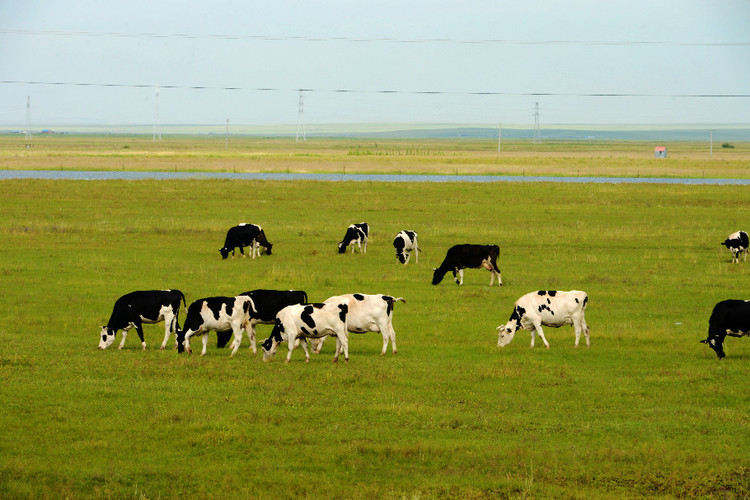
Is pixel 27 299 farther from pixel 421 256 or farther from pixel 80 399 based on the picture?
pixel 421 256

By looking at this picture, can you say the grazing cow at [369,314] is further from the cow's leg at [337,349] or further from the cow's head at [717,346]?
the cow's head at [717,346]

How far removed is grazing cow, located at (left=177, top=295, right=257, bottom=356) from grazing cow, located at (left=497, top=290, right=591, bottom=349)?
233 inches

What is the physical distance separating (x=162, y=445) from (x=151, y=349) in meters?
7.66

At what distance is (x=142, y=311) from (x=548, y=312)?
30.6 ft

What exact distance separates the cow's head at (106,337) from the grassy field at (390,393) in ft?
1.99

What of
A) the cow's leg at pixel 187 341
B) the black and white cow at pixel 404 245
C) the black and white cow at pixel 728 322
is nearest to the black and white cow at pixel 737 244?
the black and white cow at pixel 404 245

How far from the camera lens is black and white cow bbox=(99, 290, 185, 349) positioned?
798 inches

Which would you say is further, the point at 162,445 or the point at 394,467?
the point at 162,445

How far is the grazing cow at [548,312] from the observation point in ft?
68.1

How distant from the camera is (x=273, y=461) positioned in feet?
40.6

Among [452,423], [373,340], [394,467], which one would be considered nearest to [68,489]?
[394,467]

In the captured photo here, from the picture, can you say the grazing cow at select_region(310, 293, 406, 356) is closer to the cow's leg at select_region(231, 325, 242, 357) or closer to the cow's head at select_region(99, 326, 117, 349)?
the cow's leg at select_region(231, 325, 242, 357)

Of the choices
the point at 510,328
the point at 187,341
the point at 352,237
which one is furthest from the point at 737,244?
the point at 187,341

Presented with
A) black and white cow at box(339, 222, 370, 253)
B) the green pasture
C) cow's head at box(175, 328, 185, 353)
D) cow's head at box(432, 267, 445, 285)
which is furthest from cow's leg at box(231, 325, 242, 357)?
black and white cow at box(339, 222, 370, 253)
